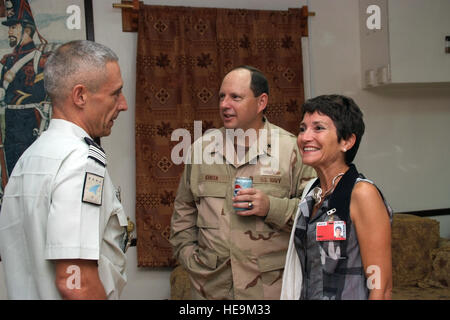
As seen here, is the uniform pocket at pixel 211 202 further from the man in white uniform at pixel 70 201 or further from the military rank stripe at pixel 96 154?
the military rank stripe at pixel 96 154

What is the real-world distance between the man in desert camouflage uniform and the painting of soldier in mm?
1554

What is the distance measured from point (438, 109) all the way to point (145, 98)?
2.64 meters

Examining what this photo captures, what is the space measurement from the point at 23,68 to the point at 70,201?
90.3 inches

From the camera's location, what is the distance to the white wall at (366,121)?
11.3 ft

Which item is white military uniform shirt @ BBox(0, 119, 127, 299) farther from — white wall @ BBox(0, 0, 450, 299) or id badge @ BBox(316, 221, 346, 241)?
white wall @ BBox(0, 0, 450, 299)

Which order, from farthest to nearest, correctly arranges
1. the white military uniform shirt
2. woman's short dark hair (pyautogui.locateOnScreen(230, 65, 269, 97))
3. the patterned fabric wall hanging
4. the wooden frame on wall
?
1. the patterned fabric wall hanging
2. the wooden frame on wall
3. woman's short dark hair (pyautogui.locateOnScreen(230, 65, 269, 97))
4. the white military uniform shirt

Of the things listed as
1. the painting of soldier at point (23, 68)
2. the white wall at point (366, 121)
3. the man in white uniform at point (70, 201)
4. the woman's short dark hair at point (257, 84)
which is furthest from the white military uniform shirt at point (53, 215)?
the white wall at point (366, 121)

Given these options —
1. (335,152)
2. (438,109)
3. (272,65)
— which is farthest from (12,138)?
(438,109)

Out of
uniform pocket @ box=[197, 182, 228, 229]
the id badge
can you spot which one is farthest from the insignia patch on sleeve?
uniform pocket @ box=[197, 182, 228, 229]

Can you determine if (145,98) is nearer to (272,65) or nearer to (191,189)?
(272,65)

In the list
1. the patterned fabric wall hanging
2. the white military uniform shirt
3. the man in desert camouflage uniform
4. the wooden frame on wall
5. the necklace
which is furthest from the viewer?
the patterned fabric wall hanging

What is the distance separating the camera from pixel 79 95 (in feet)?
4.67

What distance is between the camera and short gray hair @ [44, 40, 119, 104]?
55.5 inches

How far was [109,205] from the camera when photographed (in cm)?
141
